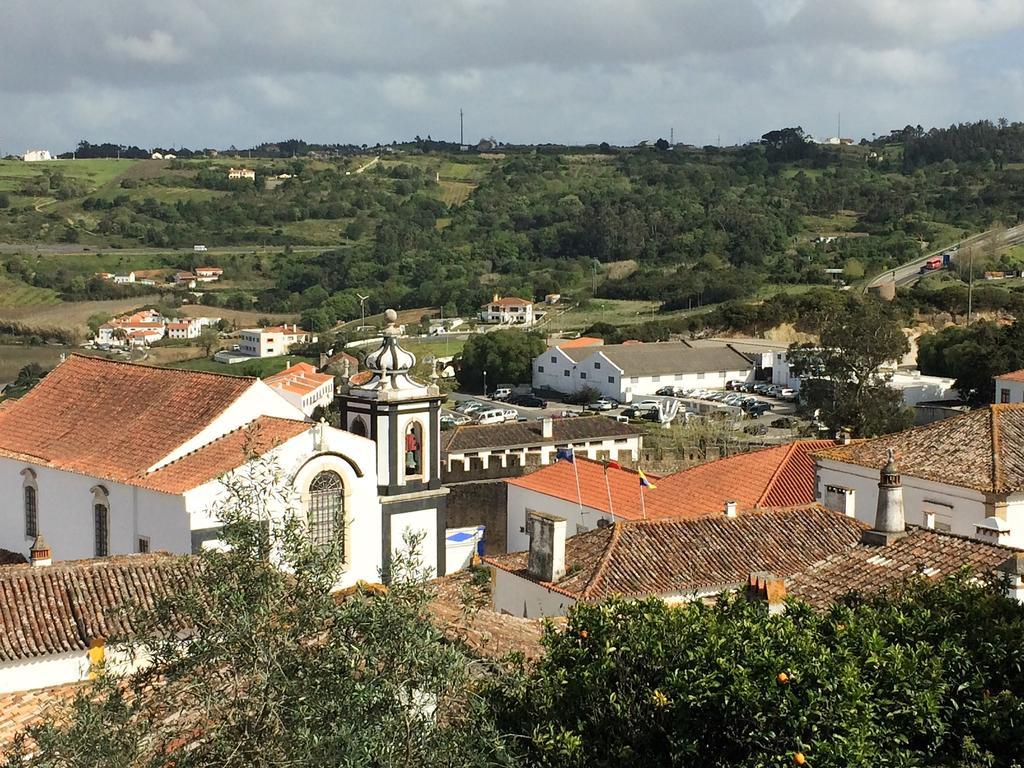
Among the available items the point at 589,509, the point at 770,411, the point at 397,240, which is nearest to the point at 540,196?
the point at 397,240

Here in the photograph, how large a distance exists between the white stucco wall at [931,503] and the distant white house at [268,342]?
Result: 278 ft

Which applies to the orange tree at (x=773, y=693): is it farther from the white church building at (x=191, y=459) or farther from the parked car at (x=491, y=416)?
the parked car at (x=491, y=416)

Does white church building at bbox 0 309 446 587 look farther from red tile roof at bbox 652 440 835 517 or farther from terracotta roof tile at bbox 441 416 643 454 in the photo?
terracotta roof tile at bbox 441 416 643 454

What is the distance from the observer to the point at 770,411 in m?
65.6

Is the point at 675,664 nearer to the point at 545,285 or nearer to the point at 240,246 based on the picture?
the point at 545,285

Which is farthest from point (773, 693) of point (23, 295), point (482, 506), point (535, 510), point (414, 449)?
point (23, 295)

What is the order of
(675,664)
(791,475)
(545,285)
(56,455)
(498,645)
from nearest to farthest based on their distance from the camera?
(675,664)
(498,645)
(56,455)
(791,475)
(545,285)

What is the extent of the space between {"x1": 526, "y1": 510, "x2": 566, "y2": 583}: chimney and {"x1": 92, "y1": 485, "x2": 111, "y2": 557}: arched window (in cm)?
947

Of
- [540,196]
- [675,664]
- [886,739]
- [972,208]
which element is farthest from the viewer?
[540,196]

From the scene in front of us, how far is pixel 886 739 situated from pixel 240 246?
177084 millimetres

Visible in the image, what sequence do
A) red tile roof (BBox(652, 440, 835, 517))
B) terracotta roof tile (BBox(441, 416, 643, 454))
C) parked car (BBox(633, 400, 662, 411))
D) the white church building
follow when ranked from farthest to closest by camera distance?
parked car (BBox(633, 400, 662, 411)) → terracotta roof tile (BBox(441, 416, 643, 454)) → red tile roof (BBox(652, 440, 835, 517)) → the white church building

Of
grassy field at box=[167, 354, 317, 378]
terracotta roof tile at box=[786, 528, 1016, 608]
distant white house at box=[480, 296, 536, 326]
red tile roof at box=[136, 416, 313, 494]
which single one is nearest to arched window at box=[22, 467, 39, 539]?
red tile roof at box=[136, 416, 313, 494]

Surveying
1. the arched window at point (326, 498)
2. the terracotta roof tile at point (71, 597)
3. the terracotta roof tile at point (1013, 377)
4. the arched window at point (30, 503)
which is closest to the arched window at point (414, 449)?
the arched window at point (326, 498)

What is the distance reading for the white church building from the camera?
24.9 meters
